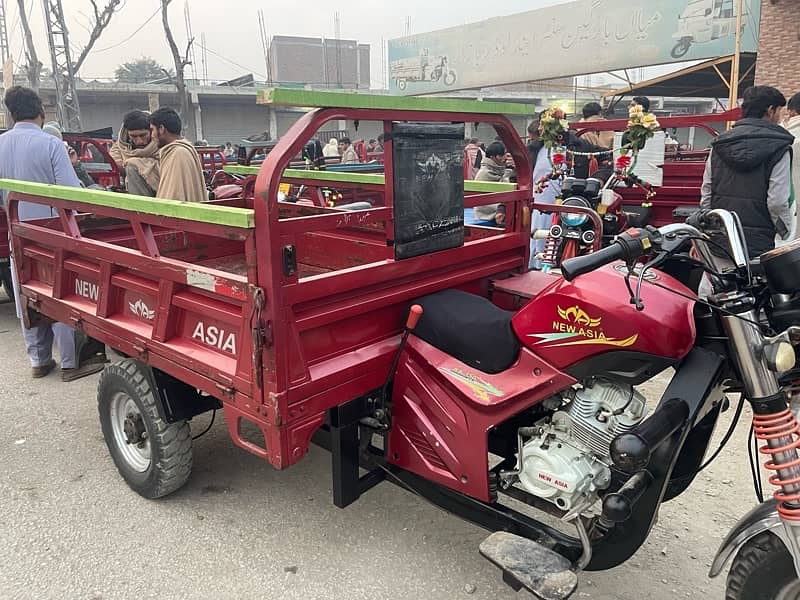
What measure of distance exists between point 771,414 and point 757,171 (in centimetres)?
285

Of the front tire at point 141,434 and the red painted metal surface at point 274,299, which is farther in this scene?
the front tire at point 141,434

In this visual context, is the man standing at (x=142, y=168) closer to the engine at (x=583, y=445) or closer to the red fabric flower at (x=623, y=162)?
the engine at (x=583, y=445)

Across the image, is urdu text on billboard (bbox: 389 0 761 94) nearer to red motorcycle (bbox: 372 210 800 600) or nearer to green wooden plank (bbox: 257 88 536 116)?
green wooden plank (bbox: 257 88 536 116)

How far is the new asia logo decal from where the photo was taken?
1.99 meters

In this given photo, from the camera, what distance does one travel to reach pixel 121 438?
3.33 m

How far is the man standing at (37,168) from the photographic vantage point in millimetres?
4555

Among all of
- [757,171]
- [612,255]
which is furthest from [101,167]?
[612,255]

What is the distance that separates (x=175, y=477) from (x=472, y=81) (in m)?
22.4

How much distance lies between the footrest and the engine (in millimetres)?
177

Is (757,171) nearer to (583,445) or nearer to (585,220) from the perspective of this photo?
(585,220)

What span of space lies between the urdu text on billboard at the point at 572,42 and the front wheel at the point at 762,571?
16.2 metres

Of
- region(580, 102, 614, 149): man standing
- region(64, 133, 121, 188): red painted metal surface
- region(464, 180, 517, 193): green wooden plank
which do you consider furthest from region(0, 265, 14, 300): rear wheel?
region(580, 102, 614, 149): man standing

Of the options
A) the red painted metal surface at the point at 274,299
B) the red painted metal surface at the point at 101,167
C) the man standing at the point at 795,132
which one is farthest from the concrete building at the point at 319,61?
the red painted metal surface at the point at 274,299

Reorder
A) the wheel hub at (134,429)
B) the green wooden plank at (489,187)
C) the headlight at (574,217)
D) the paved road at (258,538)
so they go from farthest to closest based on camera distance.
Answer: the headlight at (574,217), the green wooden plank at (489,187), the wheel hub at (134,429), the paved road at (258,538)
